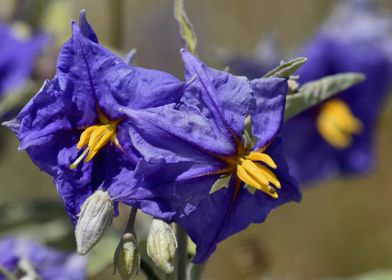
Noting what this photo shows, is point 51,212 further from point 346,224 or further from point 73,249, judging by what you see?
point 346,224

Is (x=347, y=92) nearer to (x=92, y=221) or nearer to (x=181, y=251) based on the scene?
(x=181, y=251)

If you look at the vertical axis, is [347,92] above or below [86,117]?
below

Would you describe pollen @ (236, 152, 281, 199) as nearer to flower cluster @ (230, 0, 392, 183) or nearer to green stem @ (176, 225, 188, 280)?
green stem @ (176, 225, 188, 280)

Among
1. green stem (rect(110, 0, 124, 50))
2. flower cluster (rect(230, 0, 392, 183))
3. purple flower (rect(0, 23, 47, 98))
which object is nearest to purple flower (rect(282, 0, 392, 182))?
flower cluster (rect(230, 0, 392, 183))

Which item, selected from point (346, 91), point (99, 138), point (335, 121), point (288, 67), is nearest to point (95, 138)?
point (99, 138)

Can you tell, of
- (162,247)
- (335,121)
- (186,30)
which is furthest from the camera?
(335,121)

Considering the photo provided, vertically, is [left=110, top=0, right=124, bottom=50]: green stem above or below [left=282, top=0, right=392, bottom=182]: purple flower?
above
